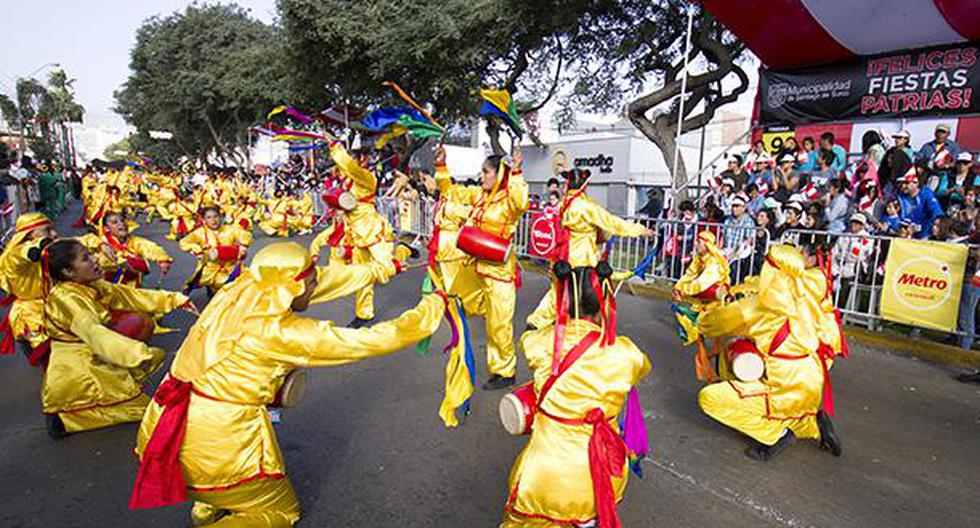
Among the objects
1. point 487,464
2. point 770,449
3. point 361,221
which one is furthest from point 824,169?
point 487,464

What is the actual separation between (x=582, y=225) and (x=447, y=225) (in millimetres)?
1302

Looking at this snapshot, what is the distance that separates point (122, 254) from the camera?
5.34m

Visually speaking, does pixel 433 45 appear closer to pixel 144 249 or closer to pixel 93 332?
pixel 144 249

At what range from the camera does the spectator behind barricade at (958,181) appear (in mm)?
6598

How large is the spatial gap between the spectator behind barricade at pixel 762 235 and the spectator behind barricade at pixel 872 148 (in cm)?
251

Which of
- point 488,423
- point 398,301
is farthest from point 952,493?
point 398,301

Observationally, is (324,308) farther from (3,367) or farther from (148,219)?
(148,219)

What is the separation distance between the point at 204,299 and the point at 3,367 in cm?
267

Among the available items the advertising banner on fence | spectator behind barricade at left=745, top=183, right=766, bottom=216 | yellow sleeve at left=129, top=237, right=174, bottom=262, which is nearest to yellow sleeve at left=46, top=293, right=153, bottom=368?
yellow sleeve at left=129, top=237, right=174, bottom=262

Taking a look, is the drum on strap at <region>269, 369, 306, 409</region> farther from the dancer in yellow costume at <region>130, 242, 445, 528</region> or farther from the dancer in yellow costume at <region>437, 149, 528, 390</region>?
the dancer in yellow costume at <region>437, 149, 528, 390</region>

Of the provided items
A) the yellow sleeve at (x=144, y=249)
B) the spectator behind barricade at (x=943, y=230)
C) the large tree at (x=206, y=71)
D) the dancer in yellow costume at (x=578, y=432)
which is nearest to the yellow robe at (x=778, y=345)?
the dancer in yellow costume at (x=578, y=432)

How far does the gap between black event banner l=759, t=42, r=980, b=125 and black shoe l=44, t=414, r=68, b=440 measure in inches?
439

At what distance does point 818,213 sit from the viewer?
22.0ft

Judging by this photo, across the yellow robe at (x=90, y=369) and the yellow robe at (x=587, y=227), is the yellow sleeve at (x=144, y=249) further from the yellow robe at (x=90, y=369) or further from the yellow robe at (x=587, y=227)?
the yellow robe at (x=587, y=227)
